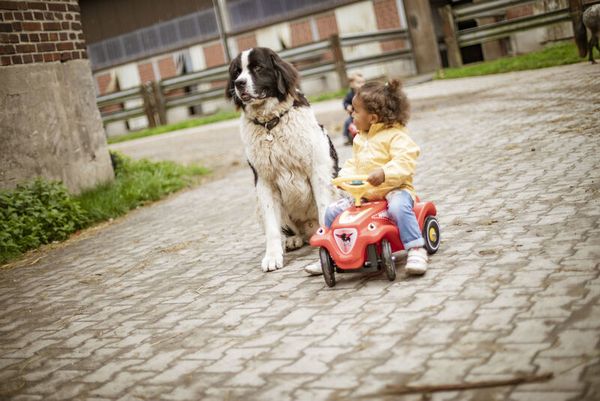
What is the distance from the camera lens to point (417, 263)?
433 centimetres

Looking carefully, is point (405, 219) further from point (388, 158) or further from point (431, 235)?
point (388, 158)

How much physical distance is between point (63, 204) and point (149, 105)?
15767mm

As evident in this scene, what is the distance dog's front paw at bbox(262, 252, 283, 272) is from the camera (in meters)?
5.35

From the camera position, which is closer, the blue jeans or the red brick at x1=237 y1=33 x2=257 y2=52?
the blue jeans

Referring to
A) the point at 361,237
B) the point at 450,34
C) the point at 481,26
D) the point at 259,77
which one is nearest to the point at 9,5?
the point at 259,77

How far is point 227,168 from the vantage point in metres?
12.0

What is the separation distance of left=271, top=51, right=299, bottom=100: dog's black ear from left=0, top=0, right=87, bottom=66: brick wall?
4867 mm

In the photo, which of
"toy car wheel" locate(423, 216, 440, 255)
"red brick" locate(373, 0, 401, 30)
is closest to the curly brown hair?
"toy car wheel" locate(423, 216, 440, 255)

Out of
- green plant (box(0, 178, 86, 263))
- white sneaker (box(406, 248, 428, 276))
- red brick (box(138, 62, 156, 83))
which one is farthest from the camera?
red brick (box(138, 62, 156, 83))

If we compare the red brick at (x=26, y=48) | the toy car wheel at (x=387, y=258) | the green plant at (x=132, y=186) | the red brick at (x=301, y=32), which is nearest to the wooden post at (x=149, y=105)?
the red brick at (x=301, y=32)

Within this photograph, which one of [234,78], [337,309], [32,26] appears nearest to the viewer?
[337,309]

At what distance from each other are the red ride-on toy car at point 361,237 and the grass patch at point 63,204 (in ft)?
15.1

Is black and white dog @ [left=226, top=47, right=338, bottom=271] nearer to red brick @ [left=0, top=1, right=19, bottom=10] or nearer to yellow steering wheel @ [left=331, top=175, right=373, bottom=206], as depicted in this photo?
yellow steering wheel @ [left=331, top=175, right=373, bottom=206]

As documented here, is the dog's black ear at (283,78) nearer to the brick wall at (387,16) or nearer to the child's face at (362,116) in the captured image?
the child's face at (362,116)
